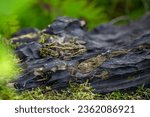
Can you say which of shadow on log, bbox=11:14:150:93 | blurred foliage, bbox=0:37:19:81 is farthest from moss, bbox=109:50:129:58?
blurred foliage, bbox=0:37:19:81

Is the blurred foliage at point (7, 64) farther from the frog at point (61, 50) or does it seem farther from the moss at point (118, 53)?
the moss at point (118, 53)

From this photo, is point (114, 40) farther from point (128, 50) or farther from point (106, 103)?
point (106, 103)

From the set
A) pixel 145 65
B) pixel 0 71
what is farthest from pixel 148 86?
pixel 0 71

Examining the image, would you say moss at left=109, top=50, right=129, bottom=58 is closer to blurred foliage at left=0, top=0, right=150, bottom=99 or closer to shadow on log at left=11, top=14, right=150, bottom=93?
shadow on log at left=11, top=14, right=150, bottom=93

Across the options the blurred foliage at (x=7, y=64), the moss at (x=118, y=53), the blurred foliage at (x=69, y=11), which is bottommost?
the blurred foliage at (x=7, y=64)

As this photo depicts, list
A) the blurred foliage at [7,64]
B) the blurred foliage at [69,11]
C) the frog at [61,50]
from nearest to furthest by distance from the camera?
the blurred foliage at [7,64] < the frog at [61,50] < the blurred foliage at [69,11]

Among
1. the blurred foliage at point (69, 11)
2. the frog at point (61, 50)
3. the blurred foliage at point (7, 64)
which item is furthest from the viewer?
the blurred foliage at point (69, 11)

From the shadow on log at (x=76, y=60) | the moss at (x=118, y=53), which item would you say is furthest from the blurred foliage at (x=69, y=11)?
the moss at (x=118, y=53)

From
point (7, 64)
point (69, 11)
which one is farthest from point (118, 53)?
point (69, 11)
